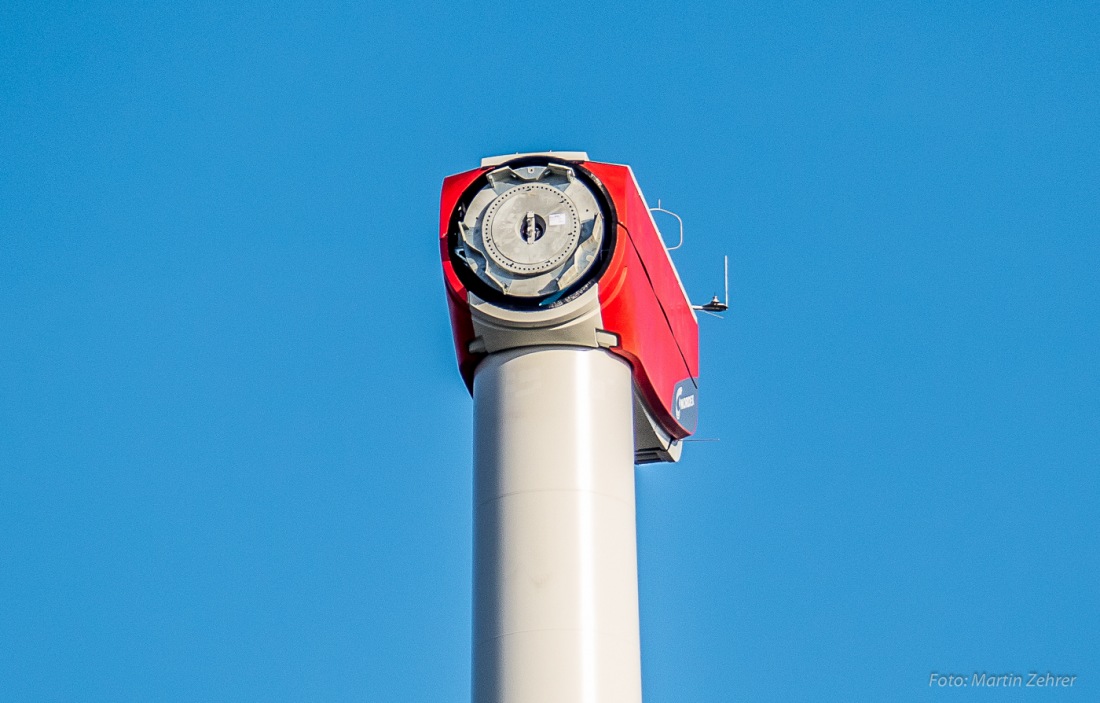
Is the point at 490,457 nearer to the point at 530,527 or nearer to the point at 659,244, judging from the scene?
the point at 530,527

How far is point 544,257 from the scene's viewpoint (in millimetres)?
33438

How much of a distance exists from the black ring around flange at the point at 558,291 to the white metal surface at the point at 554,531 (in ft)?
3.23

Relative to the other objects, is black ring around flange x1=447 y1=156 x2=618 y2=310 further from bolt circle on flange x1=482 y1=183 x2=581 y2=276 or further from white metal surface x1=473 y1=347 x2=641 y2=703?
white metal surface x1=473 y1=347 x2=641 y2=703

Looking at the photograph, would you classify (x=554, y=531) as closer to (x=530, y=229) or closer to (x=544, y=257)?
(x=544, y=257)

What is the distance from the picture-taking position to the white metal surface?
31234mm

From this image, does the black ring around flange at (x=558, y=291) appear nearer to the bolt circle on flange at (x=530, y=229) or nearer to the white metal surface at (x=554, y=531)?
the bolt circle on flange at (x=530, y=229)

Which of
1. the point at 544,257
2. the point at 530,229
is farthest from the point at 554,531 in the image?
the point at 530,229

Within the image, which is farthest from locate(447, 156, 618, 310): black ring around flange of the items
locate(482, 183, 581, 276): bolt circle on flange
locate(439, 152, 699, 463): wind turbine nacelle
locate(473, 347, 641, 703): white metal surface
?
locate(473, 347, 641, 703): white metal surface

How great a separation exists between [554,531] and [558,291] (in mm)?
4481

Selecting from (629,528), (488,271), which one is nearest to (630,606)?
(629,528)

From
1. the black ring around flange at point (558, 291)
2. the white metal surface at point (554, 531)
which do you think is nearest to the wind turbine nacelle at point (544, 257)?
the black ring around flange at point (558, 291)

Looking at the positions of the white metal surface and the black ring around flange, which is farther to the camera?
the black ring around flange

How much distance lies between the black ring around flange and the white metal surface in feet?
3.23

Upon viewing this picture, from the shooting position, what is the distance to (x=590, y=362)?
33562 millimetres
